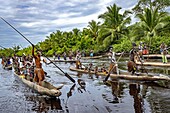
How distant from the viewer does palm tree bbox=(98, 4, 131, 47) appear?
4409 centimetres

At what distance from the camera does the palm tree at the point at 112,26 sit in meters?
44.1

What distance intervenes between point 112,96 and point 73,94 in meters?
2.25

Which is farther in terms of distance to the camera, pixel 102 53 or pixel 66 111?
pixel 102 53

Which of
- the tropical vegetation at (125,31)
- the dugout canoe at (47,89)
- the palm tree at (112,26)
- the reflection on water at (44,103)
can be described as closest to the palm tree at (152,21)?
the tropical vegetation at (125,31)

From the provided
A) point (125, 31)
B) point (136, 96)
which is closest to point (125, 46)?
point (125, 31)

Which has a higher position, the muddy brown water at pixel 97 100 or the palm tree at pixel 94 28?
the palm tree at pixel 94 28

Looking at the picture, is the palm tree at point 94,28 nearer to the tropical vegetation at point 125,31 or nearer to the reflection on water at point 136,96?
the tropical vegetation at point 125,31

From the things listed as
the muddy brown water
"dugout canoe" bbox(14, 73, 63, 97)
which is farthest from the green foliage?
"dugout canoe" bbox(14, 73, 63, 97)

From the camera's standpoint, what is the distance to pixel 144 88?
13625 mm

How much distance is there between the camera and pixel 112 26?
44938mm

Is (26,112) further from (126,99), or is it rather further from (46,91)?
(126,99)

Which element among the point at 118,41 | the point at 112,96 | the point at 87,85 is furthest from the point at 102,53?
the point at 112,96

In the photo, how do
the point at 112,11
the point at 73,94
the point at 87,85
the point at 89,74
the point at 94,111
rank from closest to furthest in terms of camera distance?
1. the point at 94,111
2. the point at 73,94
3. the point at 87,85
4. the point at 89,74
5. the point at 112,11

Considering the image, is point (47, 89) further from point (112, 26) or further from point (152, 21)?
point (112, 26)
